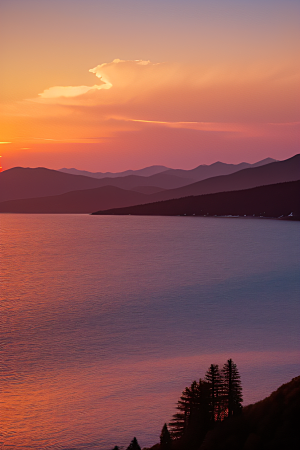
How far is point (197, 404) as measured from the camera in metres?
10.2

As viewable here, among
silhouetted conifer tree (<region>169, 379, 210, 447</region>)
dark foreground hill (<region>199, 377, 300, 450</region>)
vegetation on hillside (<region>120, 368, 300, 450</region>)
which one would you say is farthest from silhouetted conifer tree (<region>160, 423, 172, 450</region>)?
dark foreground hill (<region>199, 377, 300, 450</region>)

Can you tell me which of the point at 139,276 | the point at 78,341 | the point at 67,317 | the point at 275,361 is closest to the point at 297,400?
the point at 275,361

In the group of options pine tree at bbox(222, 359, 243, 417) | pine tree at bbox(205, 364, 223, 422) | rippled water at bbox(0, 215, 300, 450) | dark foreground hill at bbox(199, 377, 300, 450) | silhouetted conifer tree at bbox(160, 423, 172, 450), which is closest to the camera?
dark foreground hill at bbox(199, 377, 300, 450)

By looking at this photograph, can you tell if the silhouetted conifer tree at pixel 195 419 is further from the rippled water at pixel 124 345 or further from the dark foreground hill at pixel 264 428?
the rippled water at pixel 124 345

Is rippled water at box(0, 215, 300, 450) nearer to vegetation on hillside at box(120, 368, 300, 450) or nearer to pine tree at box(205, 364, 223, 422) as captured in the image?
vegetation on hillside at box(120, 368, 300, 450)

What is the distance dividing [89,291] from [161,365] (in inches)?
969

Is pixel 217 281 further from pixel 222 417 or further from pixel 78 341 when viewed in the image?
pixel 222 417

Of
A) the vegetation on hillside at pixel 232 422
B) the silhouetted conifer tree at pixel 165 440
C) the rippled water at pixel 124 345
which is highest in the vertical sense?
the vegetation on hillside at pixel 232 422

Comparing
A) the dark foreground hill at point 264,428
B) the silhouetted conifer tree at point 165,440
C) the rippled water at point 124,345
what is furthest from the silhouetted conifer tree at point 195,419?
the rippled water at point 124,345

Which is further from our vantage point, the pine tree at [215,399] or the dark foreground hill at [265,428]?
the pine tree at [215,399]

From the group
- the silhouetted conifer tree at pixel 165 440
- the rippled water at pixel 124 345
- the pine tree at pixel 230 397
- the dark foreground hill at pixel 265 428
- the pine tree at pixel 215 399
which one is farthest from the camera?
the rippled water at pixel 124 345

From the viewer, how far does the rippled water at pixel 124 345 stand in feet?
43.5

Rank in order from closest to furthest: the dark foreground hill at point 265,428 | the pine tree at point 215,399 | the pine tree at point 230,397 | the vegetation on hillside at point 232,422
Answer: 1. the dark foreground hill at point 265,428
2. the vegetation on hillside at point 232,422
3. the pine tree at point 230,397
4. the pine tree at point 215,399

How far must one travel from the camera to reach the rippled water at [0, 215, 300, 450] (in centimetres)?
1325
